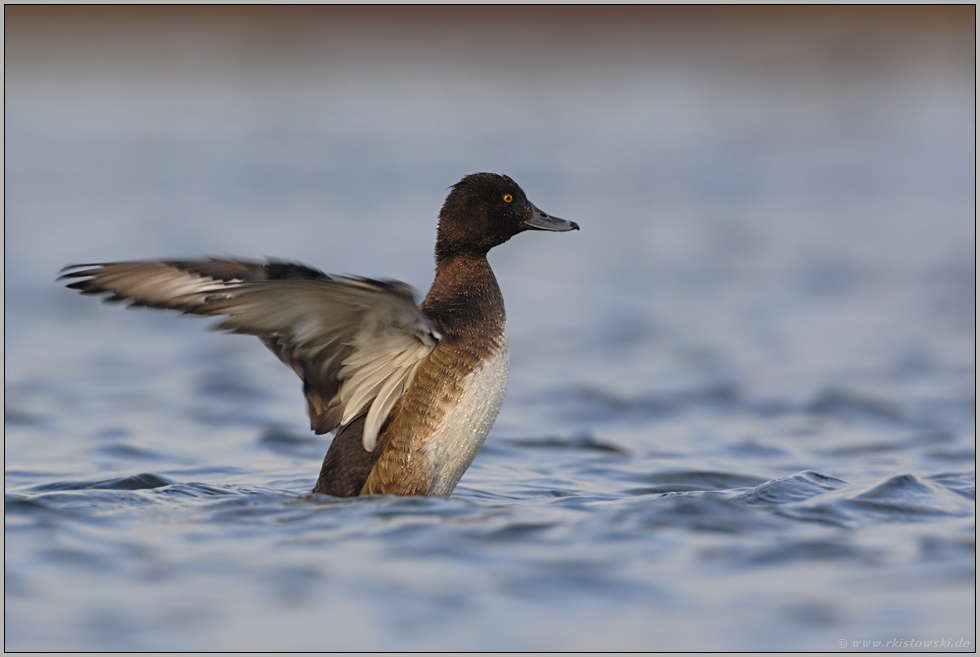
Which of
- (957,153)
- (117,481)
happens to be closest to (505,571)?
(117,481)

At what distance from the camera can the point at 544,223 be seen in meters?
6.06

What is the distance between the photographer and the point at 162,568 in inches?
174

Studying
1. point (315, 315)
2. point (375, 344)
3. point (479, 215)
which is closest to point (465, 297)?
point (479, 215)

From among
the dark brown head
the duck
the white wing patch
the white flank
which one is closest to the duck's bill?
the dark brown head

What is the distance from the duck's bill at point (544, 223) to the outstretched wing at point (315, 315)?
110cm

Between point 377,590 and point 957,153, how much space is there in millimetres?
16666

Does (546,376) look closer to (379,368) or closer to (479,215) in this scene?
(479,215)

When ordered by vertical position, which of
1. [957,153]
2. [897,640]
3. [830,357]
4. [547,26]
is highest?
[547,26]

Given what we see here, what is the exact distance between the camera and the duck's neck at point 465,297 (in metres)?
5.37

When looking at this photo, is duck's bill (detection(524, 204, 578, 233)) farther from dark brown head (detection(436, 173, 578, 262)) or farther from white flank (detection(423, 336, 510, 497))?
white flank (detection(423, 336, 510, 497))

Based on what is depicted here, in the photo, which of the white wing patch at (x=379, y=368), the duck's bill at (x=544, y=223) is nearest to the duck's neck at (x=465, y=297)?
the white wing patch at (x=379, y=368)

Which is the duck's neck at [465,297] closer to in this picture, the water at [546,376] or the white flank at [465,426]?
the white flank at [465,426]

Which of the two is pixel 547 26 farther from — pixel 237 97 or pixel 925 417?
pixel 925 417

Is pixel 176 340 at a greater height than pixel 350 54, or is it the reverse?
pixel 350 54
